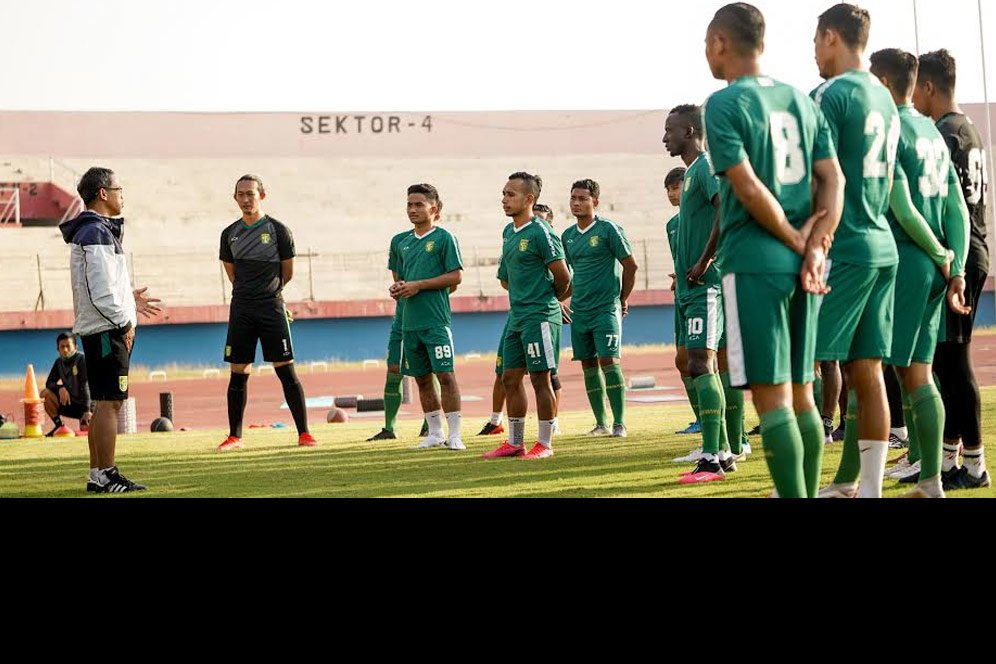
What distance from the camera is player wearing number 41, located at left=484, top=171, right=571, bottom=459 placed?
5.96 m

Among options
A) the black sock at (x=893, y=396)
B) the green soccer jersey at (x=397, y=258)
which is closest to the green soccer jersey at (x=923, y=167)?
the black sock at (x=893, y=396)

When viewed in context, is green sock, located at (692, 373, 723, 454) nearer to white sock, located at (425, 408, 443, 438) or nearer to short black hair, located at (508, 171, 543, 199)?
short black hair, located at (508, 171, 543, 199)

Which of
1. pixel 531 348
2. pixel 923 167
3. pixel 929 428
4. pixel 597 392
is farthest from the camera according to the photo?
pixel 597 392

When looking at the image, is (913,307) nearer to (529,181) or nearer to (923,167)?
(923,167)

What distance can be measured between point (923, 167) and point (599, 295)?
10.5 feet

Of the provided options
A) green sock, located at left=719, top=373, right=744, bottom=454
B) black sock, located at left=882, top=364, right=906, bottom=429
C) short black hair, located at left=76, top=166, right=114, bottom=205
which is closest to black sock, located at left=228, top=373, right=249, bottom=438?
short black hair, located at left=76, top=166, right=114, bottom=205

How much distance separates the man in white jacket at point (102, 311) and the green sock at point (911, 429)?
2808 millimetres

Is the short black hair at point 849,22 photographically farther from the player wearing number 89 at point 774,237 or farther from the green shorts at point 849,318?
the green shorts at point 849,318

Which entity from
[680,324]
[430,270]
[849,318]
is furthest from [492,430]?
[849,318]

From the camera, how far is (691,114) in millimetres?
5438

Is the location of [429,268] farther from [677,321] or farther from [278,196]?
[278,196]
